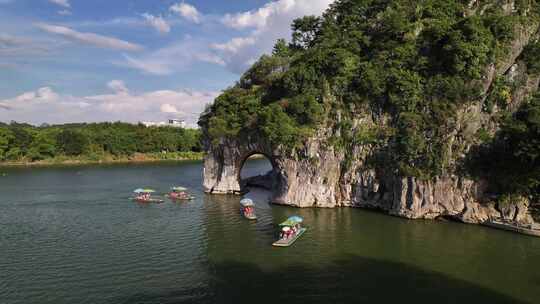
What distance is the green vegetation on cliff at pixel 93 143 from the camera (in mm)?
117188

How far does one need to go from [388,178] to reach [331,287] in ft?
74.5

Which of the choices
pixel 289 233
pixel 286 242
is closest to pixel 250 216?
pixel 289 233

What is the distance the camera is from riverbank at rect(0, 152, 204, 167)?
4539 inches

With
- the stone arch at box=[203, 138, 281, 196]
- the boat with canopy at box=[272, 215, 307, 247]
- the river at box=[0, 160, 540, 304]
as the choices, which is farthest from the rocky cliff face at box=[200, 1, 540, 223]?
the boat with canopy at box=[272, 215, 307, 247]

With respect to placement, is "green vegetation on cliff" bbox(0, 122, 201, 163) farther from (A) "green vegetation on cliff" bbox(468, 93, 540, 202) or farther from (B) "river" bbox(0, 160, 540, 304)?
(A) "green vegetation on cliff" bbox(468, 93, 540, 202)

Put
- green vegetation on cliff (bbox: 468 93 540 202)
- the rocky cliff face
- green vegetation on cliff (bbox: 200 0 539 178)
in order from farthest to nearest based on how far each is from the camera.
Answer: green vegetation on cliff (bbox: 200 0 539 178) → the rocky cliff face → green vegetation on cliff (bbox: 468 93 540 202)

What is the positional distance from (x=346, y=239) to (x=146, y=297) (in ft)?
60.0

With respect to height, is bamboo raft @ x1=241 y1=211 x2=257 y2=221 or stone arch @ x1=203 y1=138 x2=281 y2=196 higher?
stone arch @ x1=203 y1=138 x2=281 y2=196

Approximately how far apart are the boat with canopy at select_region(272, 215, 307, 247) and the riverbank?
100 metres

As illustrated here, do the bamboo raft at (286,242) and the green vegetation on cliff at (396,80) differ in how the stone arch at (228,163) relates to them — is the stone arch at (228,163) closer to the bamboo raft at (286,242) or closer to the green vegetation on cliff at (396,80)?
the green vegetation on cliff at (396,80)

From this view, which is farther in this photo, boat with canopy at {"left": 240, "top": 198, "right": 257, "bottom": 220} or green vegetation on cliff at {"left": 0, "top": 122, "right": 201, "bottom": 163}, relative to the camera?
green vegetation on cliff at {"left": 0, "top": 122, "right": 201, "bottom": 163}

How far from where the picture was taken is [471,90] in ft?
137

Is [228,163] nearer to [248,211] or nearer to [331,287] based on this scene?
[248,211]

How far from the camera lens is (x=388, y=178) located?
148ft
